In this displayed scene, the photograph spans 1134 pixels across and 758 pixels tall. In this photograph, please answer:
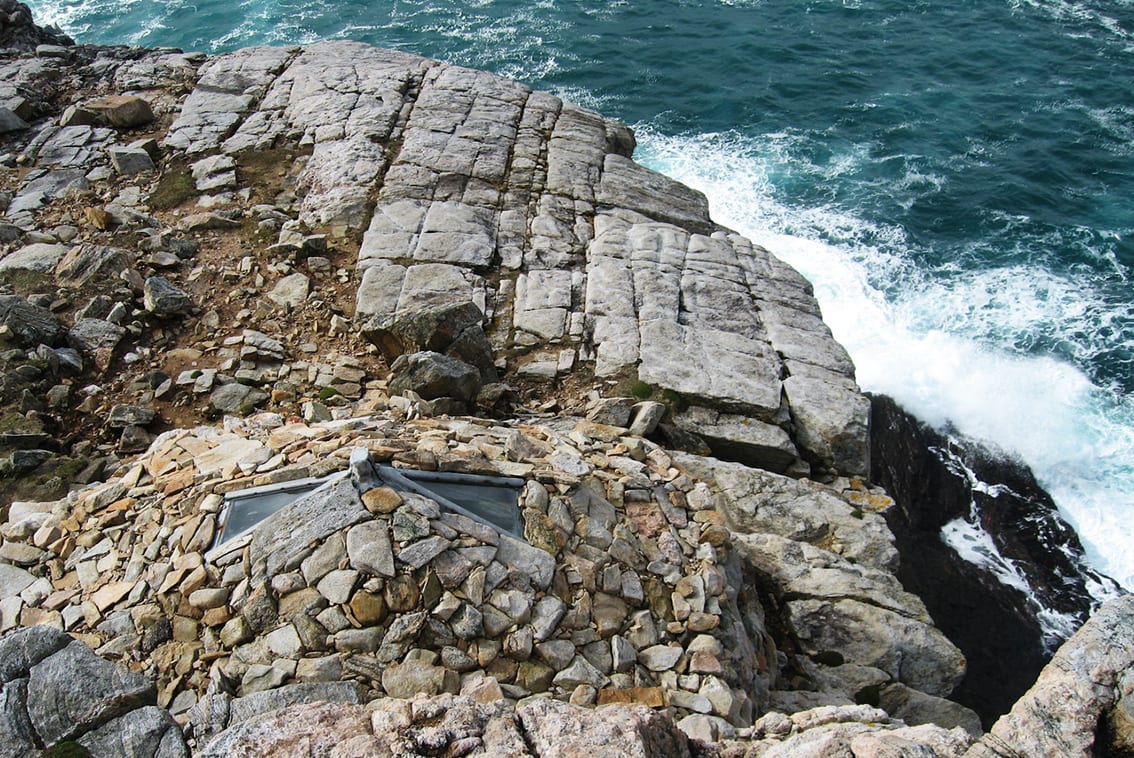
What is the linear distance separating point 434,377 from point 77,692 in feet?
25.1

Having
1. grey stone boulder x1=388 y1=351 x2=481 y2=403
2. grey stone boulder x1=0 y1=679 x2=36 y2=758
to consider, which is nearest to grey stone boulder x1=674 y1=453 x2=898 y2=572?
grey stone boulder x1=388 y1=351 x2=481 y2=403

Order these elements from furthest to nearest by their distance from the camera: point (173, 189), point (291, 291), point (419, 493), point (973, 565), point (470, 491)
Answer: point (173, 189), point (973, 565), point (291, 291), point (470, 491), point (419, 493)

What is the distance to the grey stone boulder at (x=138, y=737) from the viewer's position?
22.5 feet

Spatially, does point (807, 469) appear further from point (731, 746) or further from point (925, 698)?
point (731, 746)

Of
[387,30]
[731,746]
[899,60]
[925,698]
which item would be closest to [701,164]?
[899,60]

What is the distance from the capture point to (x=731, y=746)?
7.23 meters

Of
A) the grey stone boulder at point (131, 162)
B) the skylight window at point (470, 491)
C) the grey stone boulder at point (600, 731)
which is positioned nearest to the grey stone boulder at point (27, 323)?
the grey stone boulder at point (131, 162)

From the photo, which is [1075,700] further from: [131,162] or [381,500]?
[131,162]

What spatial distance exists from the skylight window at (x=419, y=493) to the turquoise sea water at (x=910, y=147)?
17.4m

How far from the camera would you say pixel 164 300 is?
52.5ft

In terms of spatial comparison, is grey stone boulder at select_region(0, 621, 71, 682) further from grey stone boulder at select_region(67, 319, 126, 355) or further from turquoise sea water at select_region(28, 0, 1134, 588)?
turquoise sea water at select_region(28, 0, 1134, 588)

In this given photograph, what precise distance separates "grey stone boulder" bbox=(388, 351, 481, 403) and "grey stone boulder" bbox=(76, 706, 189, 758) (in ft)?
24.8

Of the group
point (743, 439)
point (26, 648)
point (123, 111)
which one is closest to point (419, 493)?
point (26, 648)

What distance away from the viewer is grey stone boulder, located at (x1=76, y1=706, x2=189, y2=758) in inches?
270
